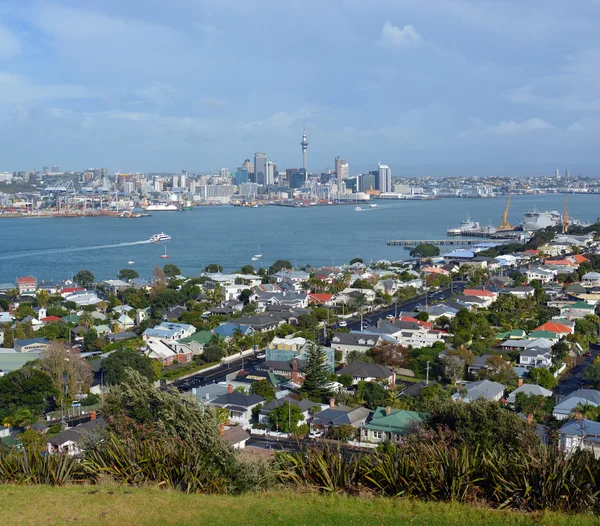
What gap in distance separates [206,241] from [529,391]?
1973 centimetres

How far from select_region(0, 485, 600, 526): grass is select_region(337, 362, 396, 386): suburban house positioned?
13.3 ft

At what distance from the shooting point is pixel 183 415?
332cm

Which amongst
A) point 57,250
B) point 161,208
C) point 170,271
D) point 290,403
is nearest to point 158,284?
point 170,271

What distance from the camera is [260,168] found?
Result: 3081 inches

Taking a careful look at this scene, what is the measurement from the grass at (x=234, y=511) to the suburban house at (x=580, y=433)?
2.44 metres

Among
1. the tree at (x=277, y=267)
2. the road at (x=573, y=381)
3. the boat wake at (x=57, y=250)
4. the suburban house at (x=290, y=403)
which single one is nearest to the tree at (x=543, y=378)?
the road at (x=573, y=381)

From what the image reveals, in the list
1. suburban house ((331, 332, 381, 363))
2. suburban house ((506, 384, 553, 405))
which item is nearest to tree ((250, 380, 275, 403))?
suburban house ((331, 332, 381, 363))

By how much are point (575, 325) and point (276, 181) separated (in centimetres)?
6783

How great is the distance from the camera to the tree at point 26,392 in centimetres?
597

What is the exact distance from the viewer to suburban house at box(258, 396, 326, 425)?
571 cm

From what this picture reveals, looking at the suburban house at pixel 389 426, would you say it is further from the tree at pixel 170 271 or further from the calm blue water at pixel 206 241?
the calm blue water at pixel 206 241

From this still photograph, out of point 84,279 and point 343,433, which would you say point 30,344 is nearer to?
point 343,433

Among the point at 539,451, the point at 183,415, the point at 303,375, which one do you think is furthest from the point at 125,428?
the point at 303,375

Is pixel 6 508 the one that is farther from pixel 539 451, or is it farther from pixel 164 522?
pixel 539 451
